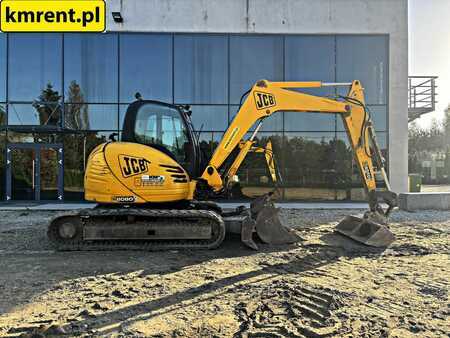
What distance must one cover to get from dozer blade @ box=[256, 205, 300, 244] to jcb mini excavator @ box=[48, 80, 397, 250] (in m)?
0.02

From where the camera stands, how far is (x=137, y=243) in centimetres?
654

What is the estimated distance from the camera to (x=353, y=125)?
7.16 metres

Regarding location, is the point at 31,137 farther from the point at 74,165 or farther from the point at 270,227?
the point at 270,227

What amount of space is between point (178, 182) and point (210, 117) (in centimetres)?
773

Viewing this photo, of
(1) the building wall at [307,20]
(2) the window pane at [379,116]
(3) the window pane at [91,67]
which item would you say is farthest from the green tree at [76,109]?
(2) the window pane at [379,116]

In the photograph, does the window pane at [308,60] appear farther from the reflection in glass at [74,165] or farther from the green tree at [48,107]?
the green tree at [48,107]

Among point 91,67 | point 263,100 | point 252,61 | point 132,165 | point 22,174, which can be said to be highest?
point 252,61

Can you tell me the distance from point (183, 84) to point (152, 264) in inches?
379

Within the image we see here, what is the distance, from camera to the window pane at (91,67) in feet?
45.3

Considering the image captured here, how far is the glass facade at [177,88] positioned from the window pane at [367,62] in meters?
0.04

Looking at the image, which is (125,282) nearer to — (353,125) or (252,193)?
(353,125)

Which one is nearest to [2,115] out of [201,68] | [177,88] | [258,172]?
[177,88]

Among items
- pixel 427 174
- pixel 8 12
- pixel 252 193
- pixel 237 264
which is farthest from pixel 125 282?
pixel 427 174

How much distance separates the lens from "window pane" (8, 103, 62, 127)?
45.4 feet
